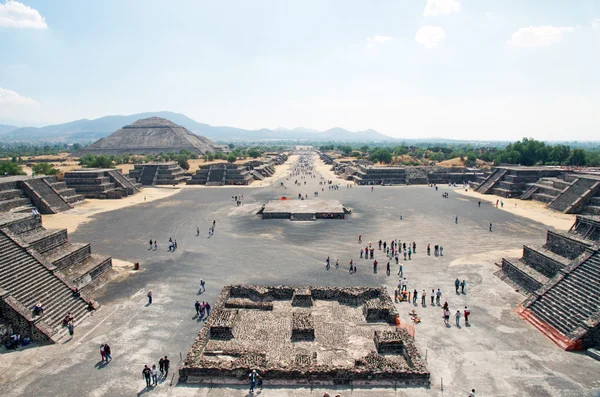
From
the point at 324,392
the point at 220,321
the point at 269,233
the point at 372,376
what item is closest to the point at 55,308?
the point at 220,321

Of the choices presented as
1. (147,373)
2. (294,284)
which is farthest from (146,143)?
(147,373)

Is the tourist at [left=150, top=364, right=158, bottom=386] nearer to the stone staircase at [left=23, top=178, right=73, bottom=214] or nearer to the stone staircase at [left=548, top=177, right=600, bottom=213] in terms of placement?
the stone staircase at [left=23, top=178, right=73, bottom=214]

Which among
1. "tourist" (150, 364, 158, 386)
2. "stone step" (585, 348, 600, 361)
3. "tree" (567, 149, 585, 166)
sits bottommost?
"tourist" (150, 364, 158, 386)

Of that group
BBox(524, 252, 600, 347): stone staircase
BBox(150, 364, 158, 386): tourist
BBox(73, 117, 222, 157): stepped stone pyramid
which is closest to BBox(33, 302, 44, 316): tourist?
BBox(150, 364, 158, 386): tourist

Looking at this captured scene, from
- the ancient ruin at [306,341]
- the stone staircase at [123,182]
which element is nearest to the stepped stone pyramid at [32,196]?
the stone staircase at [123,182]

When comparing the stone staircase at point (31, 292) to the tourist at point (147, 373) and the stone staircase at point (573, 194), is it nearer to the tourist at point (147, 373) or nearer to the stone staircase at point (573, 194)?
the tourist at point (147, 373)
